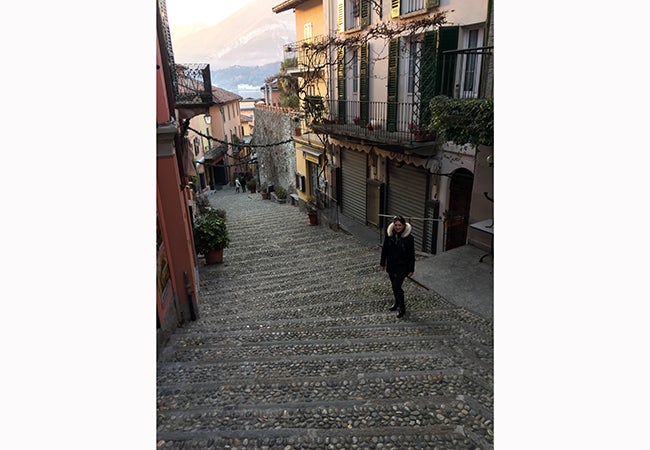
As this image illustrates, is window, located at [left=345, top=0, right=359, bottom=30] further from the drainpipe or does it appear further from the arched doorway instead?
the drainpipe

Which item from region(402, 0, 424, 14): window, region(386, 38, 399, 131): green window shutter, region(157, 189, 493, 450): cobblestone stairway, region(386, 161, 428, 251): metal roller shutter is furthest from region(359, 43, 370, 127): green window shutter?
region(157, 189, 493, 450): cobblestone stairway

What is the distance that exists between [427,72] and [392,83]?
1.80 metres

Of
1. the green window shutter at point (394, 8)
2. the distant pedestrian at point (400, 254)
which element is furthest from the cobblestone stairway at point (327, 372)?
the green window shutter at point (394, 8)

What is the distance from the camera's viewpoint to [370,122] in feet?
40.1

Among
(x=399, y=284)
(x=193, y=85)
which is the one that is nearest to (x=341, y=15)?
(x=193, y=85)

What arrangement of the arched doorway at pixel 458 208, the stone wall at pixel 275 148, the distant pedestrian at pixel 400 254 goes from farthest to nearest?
the stone wall at pixel 275 148, the arched doorway at pixel 458 208, the distant pedestrian at pixel 400 254

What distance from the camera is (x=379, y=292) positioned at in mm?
7055

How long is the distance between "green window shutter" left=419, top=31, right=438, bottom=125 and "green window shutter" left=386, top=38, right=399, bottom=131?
137 centimetres

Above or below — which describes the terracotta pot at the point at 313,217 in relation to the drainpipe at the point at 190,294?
below

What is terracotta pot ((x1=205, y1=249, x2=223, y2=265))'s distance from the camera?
33.7 ft

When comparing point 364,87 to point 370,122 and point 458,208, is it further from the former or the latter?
point 458,208

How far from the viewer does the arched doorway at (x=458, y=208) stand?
30.5 ft

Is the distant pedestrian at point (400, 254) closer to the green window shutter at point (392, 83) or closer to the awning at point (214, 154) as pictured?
the green window shutter at point (392, 83)

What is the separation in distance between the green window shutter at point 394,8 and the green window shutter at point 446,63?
220 cm
